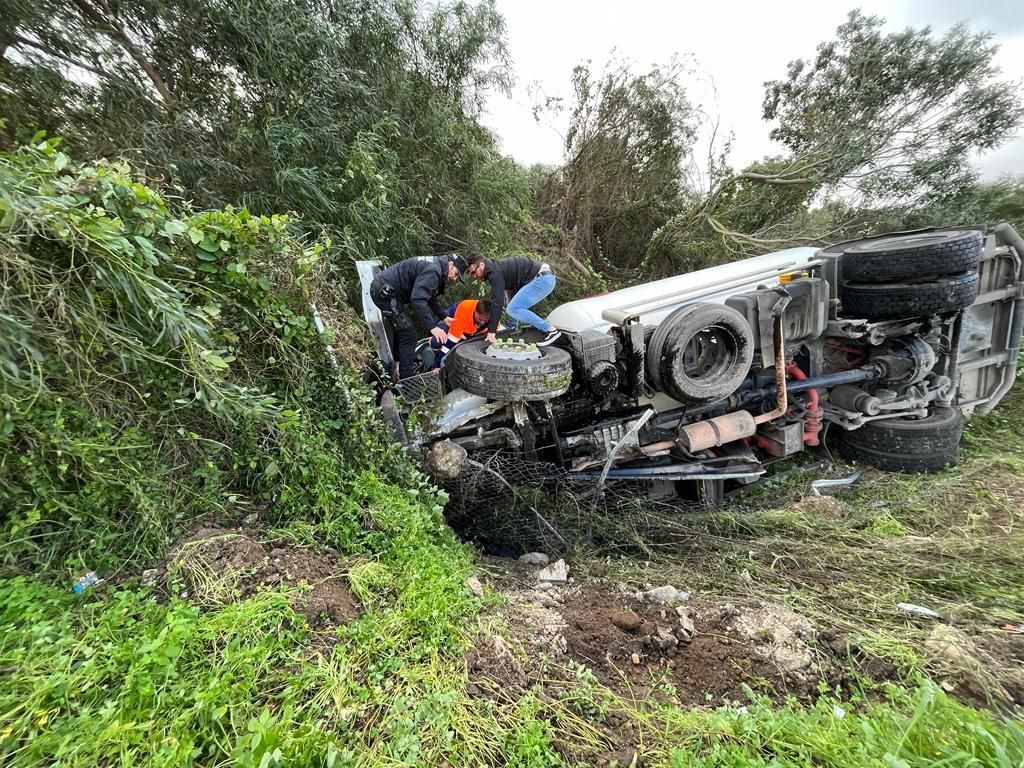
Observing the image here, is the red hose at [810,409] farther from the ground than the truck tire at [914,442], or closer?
farther from the ground

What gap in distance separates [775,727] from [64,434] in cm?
270

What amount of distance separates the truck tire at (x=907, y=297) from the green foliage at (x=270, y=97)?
168 inches

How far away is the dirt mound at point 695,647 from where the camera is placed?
153 cm

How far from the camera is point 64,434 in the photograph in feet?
5.18

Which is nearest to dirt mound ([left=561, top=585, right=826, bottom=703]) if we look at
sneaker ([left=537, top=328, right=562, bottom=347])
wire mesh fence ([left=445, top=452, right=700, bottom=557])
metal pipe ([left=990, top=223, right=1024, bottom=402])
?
wire mesh fence ([left=445, top=452, right=700, bottom=557])

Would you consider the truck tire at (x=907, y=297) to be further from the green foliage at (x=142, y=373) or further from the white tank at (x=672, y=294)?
the green foliage at (x=142, y=373)

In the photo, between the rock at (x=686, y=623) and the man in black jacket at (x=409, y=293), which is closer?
the rock at (x=686, y=623)

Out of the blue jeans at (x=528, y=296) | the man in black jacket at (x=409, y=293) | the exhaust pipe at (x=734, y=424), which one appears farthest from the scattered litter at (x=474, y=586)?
the blue jeans at (x=528, y=296)

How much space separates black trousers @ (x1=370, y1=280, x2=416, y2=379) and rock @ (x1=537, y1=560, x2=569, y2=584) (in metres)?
2.13

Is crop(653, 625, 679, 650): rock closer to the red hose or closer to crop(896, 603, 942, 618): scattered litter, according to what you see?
crop(896, 603, 942, 618): scattered litter

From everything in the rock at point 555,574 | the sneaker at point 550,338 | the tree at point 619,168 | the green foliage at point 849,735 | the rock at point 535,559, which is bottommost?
the rock at point 535,559

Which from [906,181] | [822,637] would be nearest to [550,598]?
[822,637]

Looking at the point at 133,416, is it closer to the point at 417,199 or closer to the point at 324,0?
the point at 417,199

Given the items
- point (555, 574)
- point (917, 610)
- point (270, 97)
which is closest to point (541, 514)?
point (555, 574)
